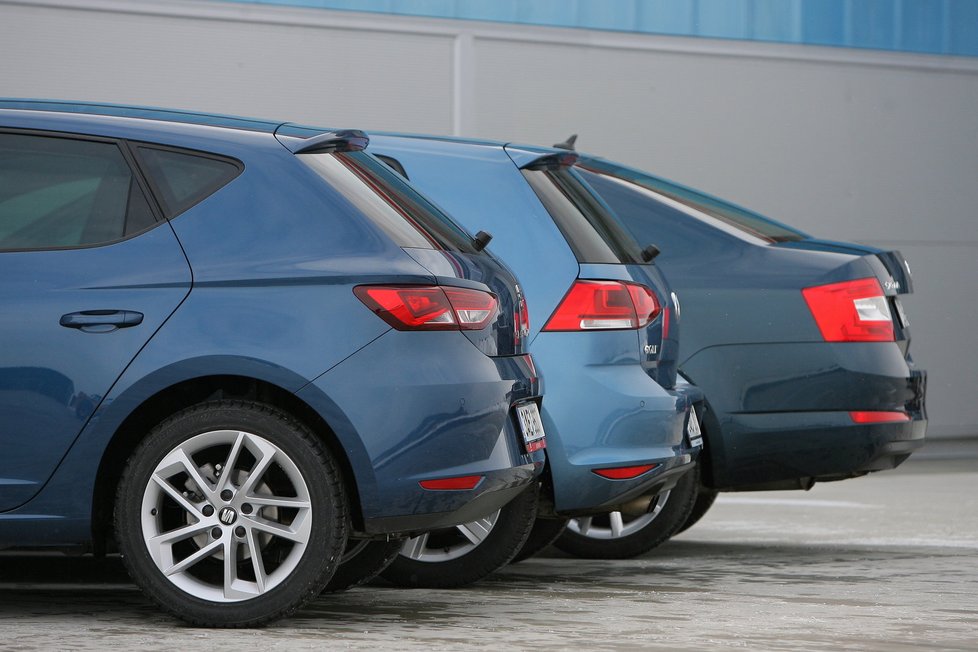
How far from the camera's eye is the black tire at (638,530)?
798 centimetres

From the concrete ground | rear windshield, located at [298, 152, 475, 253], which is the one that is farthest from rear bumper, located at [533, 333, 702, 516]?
rear windshield, located at [298, 152, 475, 253]

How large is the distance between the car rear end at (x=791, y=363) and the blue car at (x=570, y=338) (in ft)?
1.91

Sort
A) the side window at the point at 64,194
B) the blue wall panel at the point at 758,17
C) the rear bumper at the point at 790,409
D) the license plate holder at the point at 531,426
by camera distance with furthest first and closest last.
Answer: the blue wall panel at the point at 758,17 → the rear bumper at the point at 790,409 → the license plate holder at the point at 531,426 → the side window at the point at 64,194

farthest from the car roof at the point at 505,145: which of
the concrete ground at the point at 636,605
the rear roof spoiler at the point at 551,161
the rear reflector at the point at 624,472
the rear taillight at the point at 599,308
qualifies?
the concrete ground at the point at 636,605

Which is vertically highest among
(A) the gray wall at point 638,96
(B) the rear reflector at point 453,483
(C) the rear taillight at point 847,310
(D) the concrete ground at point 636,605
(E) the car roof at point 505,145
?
(A) the gray wall at point 638,96

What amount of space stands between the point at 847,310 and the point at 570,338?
1756 mm

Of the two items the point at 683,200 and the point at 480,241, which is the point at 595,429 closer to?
the point at 480,241

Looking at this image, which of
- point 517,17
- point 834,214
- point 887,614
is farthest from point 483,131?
point 887,614

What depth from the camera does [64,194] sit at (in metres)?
5.82

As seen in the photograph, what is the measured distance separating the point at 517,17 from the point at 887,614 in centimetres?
876

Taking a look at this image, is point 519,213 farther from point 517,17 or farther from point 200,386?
point 517,17

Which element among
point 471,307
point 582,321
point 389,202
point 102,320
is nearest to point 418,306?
point 471,307

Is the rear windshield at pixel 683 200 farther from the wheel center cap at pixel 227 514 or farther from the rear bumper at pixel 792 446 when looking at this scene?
the wheel center cap at pixel 227 514

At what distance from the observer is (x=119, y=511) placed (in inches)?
221
